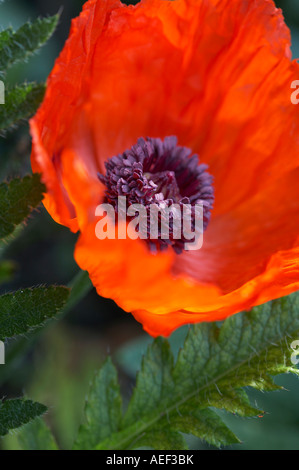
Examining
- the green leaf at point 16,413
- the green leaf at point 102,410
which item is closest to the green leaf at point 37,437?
the green leaf at point 102,410

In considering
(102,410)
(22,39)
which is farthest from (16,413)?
(22,39)

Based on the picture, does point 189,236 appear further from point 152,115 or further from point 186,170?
point 152,115

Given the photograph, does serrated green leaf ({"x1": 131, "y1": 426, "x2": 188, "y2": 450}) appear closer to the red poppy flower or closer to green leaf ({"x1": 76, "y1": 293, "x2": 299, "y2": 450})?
green leaf ({"x1": 76, "y1": 293, "x2": 299, "y2": 450})

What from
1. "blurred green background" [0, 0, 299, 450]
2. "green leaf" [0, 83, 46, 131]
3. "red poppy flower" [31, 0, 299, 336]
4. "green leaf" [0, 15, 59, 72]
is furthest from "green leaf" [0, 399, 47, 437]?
"blurred green background" [0, 0, 299, 450]

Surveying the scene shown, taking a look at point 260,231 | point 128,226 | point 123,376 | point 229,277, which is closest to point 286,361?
point 229,277

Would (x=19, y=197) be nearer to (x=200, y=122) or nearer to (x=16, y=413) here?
(x=16, y=413)

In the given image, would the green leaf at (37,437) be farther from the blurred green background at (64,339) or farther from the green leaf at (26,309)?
the green leaf at (26,309)

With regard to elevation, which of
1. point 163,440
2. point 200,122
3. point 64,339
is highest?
point 200,122

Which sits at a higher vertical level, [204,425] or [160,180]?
[160,180]
